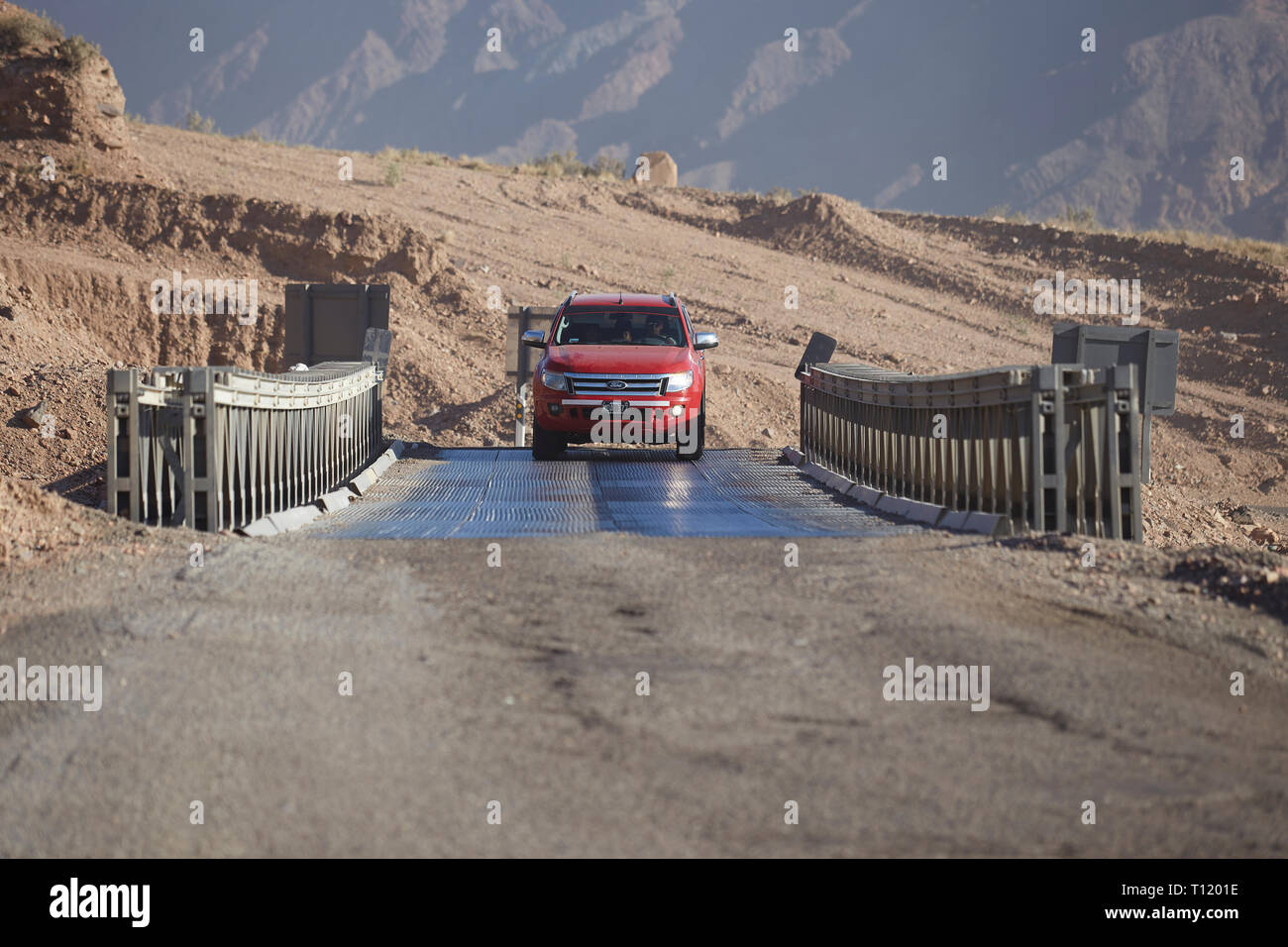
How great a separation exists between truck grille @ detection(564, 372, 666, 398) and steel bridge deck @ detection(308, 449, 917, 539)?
0.99 meters

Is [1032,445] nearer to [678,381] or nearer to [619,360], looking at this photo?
[678,381]

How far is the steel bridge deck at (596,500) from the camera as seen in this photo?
1178 cm

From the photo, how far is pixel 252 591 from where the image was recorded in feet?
27.6

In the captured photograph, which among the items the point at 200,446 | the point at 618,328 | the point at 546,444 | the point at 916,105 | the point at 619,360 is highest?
the point at 916,105

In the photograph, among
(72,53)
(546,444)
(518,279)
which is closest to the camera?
(546,444)

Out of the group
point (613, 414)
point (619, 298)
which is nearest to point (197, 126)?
point (619, 298)

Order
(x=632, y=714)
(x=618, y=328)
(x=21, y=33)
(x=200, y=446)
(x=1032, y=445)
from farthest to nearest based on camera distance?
(x=21, y=33) → (x=618, y=328) → (x=200, y=446) → (x=1032, y=445) → (x=632, y=714)

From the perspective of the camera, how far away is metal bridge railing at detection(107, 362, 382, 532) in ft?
34.0

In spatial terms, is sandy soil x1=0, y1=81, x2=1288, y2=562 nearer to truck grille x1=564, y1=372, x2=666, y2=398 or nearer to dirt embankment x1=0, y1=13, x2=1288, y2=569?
dirt embankment x1=0, y1=13, x2=1288, y2=569

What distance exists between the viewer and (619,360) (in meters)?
17.4

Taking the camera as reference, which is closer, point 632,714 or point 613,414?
point 632,714

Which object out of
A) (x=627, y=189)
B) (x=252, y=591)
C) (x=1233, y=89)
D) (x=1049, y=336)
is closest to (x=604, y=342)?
(x=252, y=591)

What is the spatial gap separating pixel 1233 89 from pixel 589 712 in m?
119

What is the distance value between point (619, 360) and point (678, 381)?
79cm
